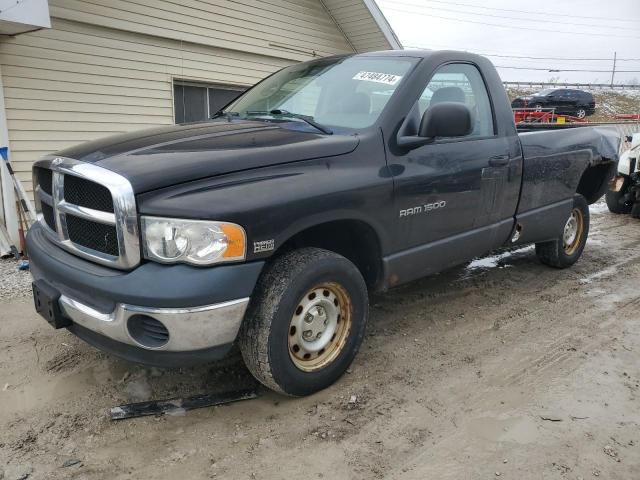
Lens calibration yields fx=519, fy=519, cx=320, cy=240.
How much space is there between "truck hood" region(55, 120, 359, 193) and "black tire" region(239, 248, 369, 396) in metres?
0.57

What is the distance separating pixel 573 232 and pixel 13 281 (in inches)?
232

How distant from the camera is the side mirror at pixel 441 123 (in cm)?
327

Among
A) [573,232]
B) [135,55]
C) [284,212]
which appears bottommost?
[573,232]

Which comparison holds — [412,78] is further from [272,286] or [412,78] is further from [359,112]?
[272,286]

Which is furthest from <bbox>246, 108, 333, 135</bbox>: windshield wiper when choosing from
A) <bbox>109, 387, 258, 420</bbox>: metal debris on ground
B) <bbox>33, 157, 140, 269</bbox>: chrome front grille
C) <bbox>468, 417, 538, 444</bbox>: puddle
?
<bbox>468, 417, 538, 444</bbox>: puddle

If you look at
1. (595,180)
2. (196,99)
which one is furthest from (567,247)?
(196,99)

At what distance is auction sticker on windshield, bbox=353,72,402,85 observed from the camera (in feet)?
11.7

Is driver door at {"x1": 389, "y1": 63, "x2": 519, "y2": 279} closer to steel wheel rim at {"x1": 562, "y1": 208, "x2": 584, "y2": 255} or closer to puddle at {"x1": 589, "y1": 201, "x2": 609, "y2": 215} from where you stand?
steel wheel rim at {"x1": 562, "y1": 208, "x2": 584, "y2": 255}

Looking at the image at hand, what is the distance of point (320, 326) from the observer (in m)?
3.08

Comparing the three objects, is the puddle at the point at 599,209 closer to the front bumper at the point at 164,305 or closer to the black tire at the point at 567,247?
the black tire at the point at 567,247

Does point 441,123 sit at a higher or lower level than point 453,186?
higher

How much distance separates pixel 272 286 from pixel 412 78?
180cm

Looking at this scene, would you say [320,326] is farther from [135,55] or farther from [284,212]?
[135,55]

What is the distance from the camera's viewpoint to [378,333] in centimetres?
401
